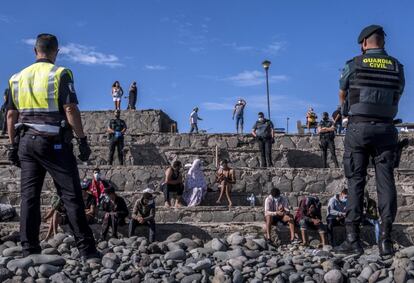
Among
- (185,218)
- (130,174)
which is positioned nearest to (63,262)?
(185,218)

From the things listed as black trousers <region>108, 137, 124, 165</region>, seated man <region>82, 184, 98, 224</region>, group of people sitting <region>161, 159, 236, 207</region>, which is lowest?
seated man <region>82, 184, 98, 224</region>

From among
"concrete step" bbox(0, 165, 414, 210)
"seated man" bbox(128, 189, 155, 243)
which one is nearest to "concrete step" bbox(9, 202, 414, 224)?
"seated man" bbox(128, 189, 155, 243)

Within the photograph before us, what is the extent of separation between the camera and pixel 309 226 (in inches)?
376

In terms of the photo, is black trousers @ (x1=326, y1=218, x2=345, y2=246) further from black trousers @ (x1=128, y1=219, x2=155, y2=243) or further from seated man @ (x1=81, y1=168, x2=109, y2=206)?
seated man @ (x1=81, y1=168, x2=109, y2=206)

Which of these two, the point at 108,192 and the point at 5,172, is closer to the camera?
the point at 108,192

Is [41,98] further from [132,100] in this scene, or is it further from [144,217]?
[132,100]

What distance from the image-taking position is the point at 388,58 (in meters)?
4.66

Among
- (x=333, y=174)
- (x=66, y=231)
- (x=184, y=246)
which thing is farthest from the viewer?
(x=333, y=174)

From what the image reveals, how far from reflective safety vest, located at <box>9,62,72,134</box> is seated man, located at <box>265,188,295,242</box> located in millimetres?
5551

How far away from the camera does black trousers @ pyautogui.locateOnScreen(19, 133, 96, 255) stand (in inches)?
178

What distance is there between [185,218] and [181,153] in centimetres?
698

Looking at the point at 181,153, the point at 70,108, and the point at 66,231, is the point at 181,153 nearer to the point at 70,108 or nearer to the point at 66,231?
the point at 66,231

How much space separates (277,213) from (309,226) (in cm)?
61

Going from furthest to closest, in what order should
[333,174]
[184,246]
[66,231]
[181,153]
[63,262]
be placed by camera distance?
1. [181,153]
2. [333,174]
3. [66,231]
4. [184,246]
5. [63,262]
